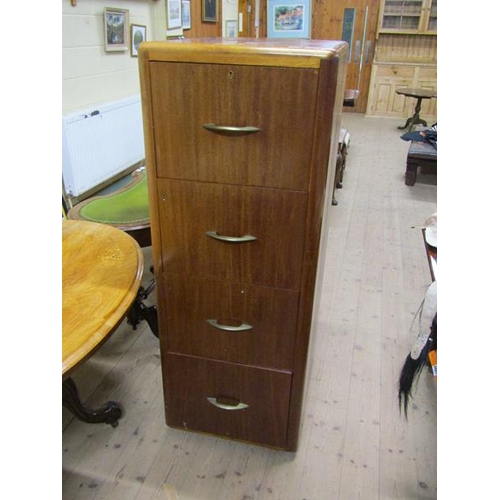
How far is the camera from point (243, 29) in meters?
6.21

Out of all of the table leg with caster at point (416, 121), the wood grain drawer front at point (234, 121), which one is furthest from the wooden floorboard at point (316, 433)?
the table leg with caster at point (416, 121)

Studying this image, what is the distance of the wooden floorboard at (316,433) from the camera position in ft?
4.30

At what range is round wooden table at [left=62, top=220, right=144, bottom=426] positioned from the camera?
81cm

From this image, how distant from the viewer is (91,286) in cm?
98

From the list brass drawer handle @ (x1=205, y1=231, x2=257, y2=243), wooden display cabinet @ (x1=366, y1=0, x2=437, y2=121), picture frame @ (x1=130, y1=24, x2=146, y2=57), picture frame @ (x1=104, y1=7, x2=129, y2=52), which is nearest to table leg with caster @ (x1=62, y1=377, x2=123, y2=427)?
brass drawer handle @ (x1=205, y1=231, x2=257, y2=243)

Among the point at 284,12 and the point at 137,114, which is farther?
the point at 284,12

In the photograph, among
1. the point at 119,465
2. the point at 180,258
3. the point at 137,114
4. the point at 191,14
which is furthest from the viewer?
the point at 191,14

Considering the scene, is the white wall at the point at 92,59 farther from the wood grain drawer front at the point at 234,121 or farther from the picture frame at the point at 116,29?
the wood grain drawer front at the point at 234,121

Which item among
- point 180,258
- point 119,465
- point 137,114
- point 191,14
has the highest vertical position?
point 191,14

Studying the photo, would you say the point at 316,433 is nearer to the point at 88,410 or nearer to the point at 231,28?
the point at 88,410
